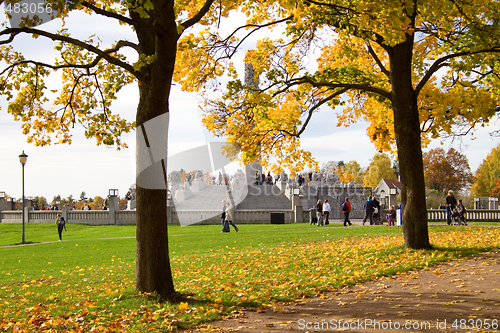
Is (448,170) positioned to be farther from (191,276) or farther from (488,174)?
(191,276)

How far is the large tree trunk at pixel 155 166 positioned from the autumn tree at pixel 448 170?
294 feet

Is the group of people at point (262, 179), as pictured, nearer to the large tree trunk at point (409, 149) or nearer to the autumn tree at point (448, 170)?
the large tree trunk at point (409, 149)

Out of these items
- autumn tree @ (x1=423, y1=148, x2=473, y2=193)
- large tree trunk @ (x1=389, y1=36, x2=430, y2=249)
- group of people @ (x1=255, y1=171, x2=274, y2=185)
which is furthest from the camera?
autumn tree @ (x1=423, y1=148, x2=473, y2=193)

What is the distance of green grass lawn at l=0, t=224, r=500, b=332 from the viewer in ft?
23.9

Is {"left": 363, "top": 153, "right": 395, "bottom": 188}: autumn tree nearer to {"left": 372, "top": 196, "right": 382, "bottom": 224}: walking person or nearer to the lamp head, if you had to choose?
{"left": 372, "top": 196, "right": 382, "bottom": 224}: walking person

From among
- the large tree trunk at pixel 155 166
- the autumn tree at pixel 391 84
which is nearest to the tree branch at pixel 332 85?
the autumn tree at pixel 391 84

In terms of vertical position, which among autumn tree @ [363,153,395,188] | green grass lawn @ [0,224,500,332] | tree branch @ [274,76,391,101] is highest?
autumn tree @ [363,153,395,188]

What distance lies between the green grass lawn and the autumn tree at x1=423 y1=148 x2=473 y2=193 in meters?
79.7

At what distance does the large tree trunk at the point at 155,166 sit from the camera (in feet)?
27.1

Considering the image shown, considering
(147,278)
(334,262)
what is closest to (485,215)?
(334,262)

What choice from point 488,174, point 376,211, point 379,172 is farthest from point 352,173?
point 376,211

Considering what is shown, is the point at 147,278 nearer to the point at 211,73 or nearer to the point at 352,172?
the point at 211,73

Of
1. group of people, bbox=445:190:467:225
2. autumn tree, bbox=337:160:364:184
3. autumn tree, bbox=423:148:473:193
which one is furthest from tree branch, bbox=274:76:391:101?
autumn tree, bbox=337:160:364:184

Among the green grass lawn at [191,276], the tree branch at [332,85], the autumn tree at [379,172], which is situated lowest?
the green grass lawn at [191,276]
